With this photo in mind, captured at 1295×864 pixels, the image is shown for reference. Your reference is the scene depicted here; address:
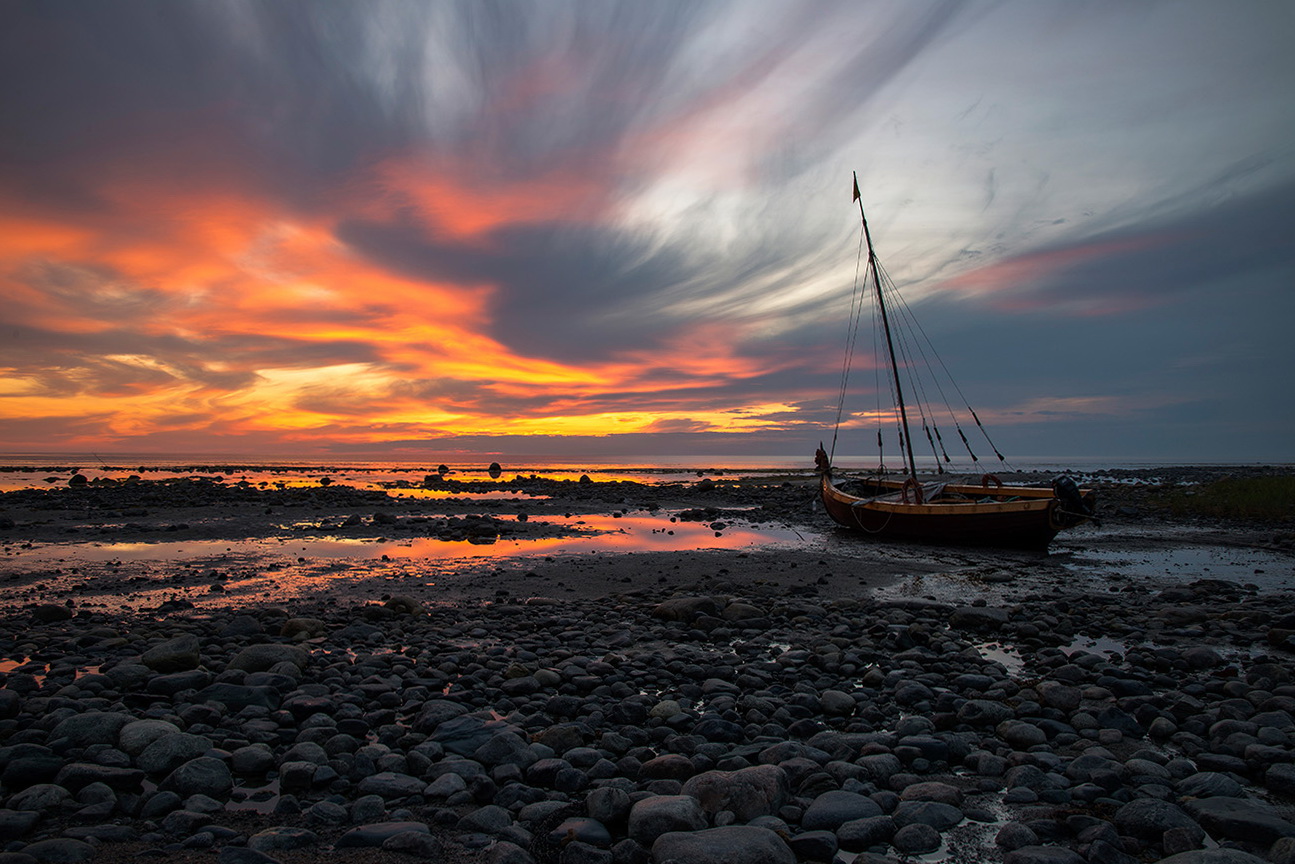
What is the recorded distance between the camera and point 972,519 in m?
21.8

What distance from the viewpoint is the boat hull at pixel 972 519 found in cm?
2088

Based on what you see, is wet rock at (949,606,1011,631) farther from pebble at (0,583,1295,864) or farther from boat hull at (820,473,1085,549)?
boat hull at (820,473,1085,549)

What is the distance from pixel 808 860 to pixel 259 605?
12.0m

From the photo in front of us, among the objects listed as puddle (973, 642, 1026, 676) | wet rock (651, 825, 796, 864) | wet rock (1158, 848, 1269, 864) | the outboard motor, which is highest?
the outboard motor

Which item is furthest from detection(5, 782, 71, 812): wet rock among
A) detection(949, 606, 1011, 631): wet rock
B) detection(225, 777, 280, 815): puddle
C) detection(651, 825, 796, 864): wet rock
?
detection(949, 606, 1011, 631): wet rock

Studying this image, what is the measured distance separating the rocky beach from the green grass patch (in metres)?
17.7

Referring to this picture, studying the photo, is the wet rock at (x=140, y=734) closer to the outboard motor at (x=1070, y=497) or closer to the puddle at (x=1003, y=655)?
the puddle at (x=1003, y=655)

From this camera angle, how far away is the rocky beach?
455 centimetres

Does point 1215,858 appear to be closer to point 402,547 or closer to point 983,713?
point 983,713

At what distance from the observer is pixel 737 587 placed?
1470 centimetres

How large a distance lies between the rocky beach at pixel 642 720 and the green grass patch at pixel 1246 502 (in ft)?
58.1

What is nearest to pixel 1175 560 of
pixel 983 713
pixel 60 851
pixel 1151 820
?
pixel 983 713

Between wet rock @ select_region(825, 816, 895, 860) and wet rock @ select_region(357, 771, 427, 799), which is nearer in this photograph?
wet rock @ select_region(825, 816, 895, 860)

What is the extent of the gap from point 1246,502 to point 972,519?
1818 centimetres
